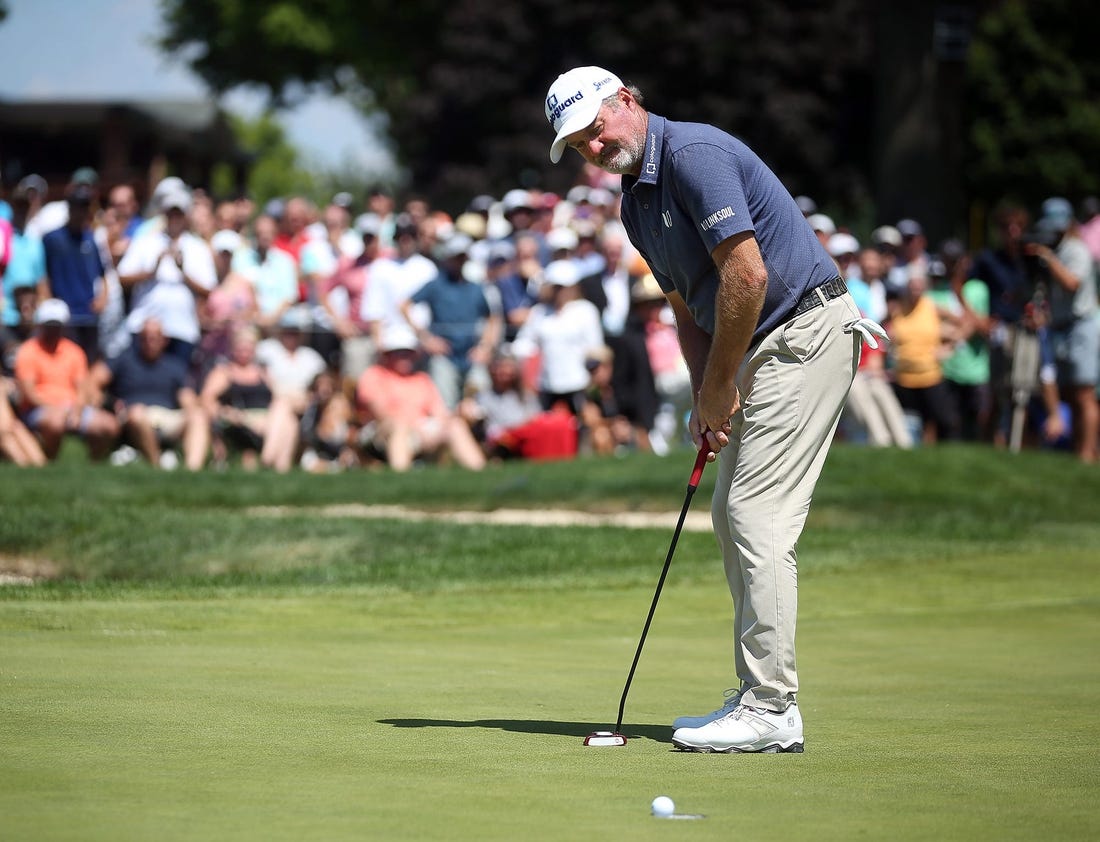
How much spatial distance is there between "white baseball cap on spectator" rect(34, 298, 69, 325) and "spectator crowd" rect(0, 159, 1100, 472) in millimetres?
20

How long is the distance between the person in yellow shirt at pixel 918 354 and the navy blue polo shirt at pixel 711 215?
1232 centimetres

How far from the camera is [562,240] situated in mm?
18359

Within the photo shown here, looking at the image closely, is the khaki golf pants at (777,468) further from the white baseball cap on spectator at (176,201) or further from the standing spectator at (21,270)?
the standing spectator at (21,270)

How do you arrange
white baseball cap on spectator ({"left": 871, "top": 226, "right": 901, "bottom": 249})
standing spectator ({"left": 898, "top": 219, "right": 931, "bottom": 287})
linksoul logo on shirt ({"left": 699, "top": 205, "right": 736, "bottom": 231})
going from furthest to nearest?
white baseball cap on spectator ({"left": 871, "top": 226, "right": 901, "bottom": 249}) → standing spectator ({"left": 898, "top": 219, "right": 931, "bottom": 287}) → linksoul logo on shirt ({"left": 699, "top": 205, "right": 736, "bottom": 231})

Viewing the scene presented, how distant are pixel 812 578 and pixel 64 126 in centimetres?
3379

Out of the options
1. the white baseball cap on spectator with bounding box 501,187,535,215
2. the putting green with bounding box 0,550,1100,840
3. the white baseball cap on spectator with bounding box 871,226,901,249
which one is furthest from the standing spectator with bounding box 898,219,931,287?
the putting green with bounding box 0,550,1100,840

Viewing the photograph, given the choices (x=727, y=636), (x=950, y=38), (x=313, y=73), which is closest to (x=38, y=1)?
(x=950, y=38)

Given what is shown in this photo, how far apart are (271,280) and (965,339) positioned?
7335mm

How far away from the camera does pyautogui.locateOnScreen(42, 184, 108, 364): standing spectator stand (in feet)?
56.3

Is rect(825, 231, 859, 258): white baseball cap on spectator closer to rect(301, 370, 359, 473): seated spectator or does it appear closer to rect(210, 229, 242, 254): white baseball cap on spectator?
rect(301, 370, 359, 473): seated spectator

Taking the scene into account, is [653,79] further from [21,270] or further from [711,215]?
[711,215]

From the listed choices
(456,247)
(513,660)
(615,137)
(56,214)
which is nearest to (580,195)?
(456,247)

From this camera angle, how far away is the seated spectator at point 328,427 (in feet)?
58.2

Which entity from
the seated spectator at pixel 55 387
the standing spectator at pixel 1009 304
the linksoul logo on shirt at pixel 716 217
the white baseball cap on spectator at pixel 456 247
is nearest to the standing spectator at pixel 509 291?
the white baseball cap on spectator at pixel 456 247
